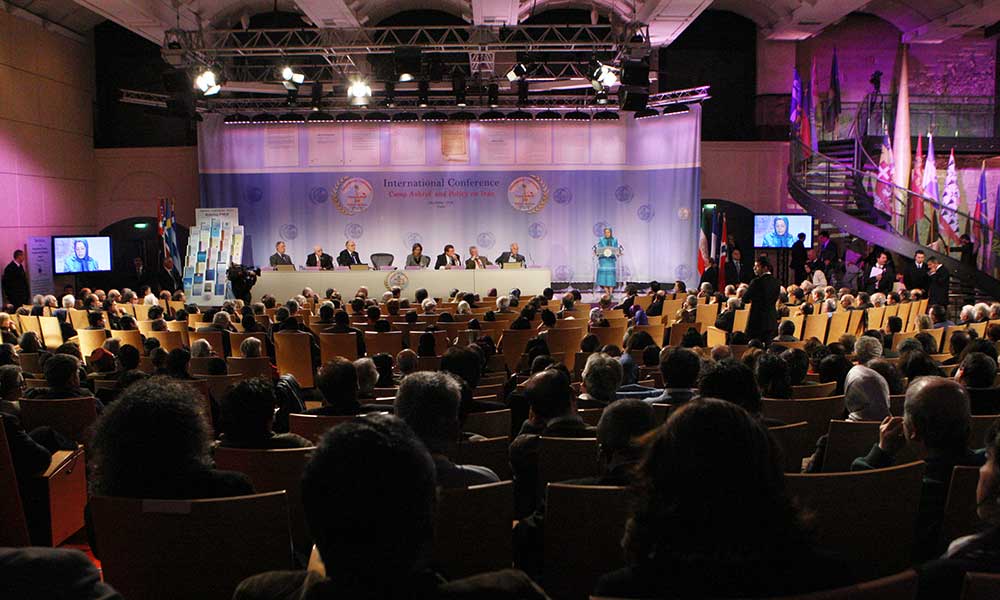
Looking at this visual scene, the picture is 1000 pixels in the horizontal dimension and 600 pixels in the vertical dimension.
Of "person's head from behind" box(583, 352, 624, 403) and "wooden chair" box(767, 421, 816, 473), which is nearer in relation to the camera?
"wooden chair" box(767, 421, 816, 473)

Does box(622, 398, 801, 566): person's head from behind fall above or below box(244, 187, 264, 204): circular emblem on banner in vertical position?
below

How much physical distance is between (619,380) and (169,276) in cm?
1314

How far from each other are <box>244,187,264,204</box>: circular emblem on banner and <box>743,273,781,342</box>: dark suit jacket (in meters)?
12.4

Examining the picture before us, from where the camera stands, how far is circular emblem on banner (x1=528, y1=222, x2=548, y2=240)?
17859 millimetres

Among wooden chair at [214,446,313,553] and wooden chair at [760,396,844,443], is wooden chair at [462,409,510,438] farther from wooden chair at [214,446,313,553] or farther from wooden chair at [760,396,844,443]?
wooden chair at [760,396,844,443]

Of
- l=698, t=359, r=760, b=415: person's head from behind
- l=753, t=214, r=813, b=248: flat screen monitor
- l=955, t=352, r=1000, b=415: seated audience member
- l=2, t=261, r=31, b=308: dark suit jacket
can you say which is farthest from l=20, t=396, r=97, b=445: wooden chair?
l=753, t=214, r=813, b=248: flat screen monitor

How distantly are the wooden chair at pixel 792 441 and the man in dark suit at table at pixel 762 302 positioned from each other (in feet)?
16.5

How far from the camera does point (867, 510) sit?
252cm

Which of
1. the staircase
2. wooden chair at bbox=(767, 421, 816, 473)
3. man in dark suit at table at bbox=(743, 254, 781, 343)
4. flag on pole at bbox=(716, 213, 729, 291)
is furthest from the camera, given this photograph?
flag on pole at bbox=(716, 213, 729, 291)

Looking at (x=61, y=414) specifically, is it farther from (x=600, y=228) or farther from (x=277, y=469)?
(x=600, y=228)

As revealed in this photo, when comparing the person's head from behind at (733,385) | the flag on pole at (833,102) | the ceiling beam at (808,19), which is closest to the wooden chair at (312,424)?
the person's head from behind at (733,385)

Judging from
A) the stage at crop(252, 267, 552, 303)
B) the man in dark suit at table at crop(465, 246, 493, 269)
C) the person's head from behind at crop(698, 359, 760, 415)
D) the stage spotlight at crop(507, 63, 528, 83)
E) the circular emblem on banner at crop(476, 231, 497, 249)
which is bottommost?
the person's head from behind at crop(698, 359, 760, 415)

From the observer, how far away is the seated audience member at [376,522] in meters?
1.32

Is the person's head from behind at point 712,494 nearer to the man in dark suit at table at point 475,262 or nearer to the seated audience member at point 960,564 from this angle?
the seated audience member at point 960,564
